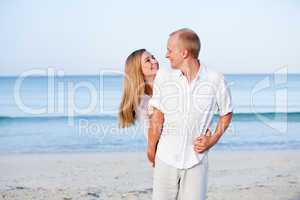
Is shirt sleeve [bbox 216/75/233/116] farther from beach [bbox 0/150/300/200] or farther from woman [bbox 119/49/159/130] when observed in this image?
beach [bbox 0/150/300/200]

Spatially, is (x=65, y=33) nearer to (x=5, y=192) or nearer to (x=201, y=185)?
(x=5, y=192)

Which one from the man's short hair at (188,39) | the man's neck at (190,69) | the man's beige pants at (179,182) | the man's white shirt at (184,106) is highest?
the man's short hair at (188,39)

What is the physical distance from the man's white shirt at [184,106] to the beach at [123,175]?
7.30 ft

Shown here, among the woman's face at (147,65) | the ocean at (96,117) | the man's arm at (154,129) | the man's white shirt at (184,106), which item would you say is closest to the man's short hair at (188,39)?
the man's white shirt at (184,106)

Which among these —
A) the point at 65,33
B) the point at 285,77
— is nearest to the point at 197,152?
the point at 65,33

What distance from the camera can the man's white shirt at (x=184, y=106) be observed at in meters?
2.02

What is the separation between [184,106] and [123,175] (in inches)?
137

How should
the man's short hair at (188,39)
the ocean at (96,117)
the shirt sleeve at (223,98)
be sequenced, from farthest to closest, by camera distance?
the ocean at (96,117), the shirt sleeve at (223,98), the man's short hair at (188,39)

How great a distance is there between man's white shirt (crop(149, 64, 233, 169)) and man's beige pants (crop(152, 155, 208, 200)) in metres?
0.03

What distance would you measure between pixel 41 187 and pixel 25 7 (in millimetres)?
11782

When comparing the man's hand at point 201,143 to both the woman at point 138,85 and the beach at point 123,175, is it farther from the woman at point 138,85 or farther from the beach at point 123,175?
the beach at point 123,175

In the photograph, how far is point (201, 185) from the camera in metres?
2.13

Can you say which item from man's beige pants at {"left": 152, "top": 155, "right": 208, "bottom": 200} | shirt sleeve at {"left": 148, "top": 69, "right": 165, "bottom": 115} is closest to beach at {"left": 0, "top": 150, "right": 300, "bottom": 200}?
man's beige pants at {"left": 152, "top": 155, "right": 208, "bottom": 200}

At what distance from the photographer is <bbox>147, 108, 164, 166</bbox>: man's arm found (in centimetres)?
208
